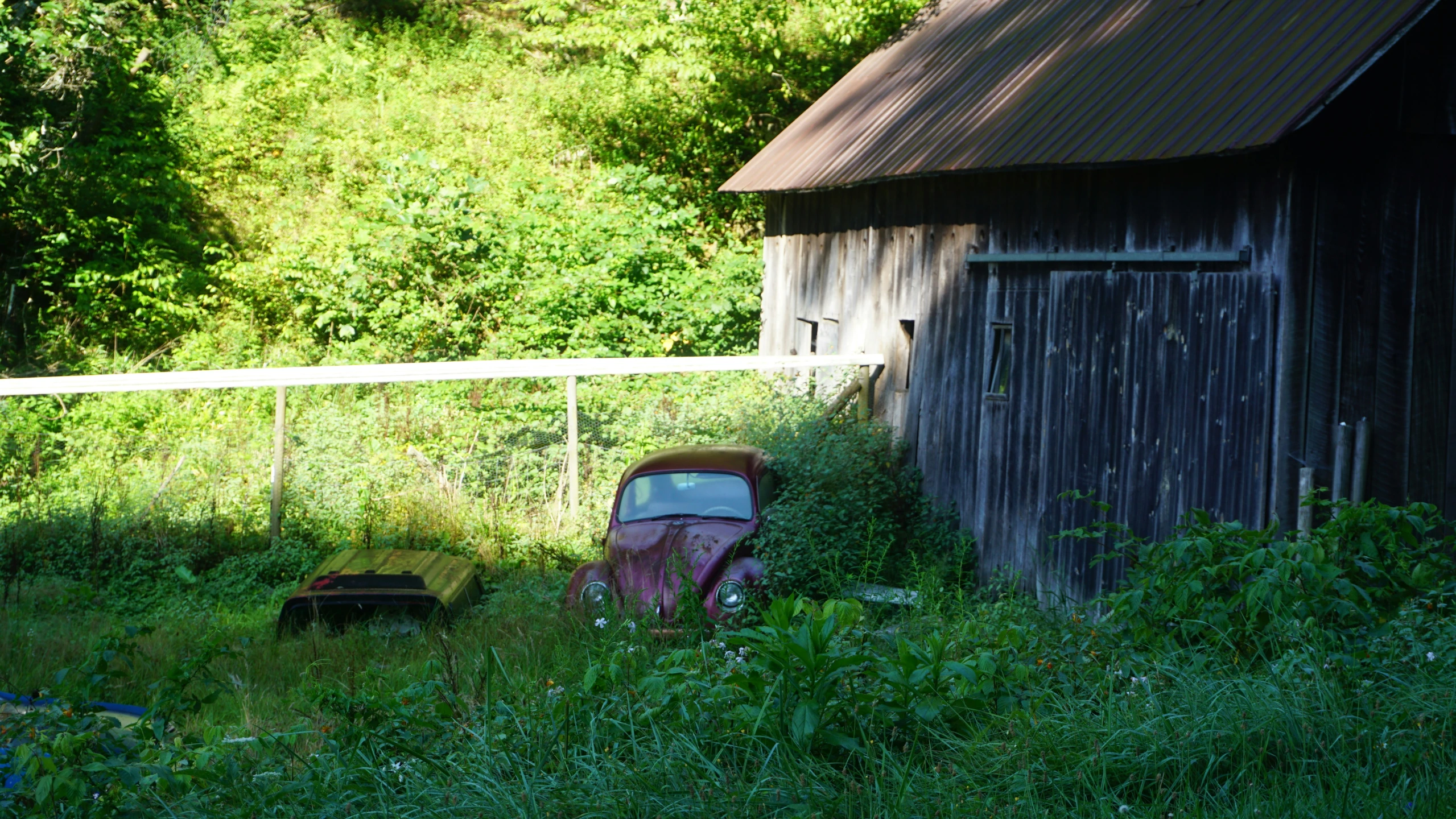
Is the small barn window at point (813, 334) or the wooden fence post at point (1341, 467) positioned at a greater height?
the small barn window at point (813, 334)

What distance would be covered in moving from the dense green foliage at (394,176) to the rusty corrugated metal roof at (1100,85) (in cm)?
502

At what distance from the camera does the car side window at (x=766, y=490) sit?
29.9 ft

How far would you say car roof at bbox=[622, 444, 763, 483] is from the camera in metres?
9.20

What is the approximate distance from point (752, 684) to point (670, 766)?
1.32ft

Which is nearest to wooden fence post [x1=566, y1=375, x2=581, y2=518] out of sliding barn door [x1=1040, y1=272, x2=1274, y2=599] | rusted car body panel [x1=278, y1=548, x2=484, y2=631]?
rusted car body panel [x1=278, y1=548, x2=484, y2=631]

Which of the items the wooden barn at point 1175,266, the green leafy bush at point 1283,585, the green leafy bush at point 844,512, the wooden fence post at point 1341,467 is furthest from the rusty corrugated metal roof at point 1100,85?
the green leafy bush at point 1283,585

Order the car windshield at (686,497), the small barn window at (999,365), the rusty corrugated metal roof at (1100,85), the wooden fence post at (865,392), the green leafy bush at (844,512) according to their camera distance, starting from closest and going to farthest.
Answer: the rusty corrugated metal roof at (1100,85), the green leafy bush at (844,512), the car windshield at (686,497), the small barn window at (999,365), the wooden fence post at (865,392)

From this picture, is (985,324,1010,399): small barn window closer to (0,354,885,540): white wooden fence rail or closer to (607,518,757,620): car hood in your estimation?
(0,354,885,540): white wooden fence rail

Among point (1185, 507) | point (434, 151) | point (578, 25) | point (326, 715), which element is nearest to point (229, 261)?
point (434, 151)

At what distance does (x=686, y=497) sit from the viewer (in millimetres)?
9141

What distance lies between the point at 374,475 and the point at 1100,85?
290 inches

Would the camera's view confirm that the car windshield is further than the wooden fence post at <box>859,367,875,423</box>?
No

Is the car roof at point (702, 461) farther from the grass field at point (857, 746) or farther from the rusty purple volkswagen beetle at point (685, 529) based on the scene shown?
the grass field at point (857, 746)

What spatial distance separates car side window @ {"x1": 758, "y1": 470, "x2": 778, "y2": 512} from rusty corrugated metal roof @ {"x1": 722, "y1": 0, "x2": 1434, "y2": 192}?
2812 mm
